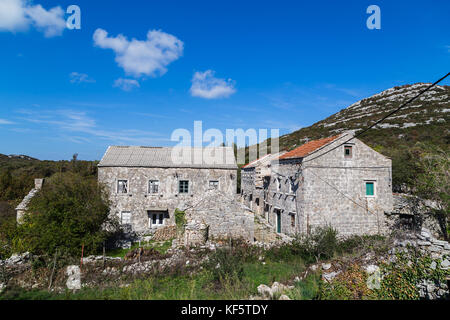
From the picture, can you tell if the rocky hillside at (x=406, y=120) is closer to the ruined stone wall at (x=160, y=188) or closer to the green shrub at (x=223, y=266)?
the ruined stone wall at (x=160, y=188)

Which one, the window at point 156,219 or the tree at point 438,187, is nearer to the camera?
the tree at point 438,187

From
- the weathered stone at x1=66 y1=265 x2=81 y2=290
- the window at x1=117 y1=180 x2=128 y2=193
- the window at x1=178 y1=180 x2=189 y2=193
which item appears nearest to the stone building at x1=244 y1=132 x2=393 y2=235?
the window at x1=178 y1=180 x2=189 y2=193

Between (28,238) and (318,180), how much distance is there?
17273mm

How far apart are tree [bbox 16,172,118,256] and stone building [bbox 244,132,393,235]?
12.9 metres

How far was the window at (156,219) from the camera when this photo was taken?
2183 centimetres

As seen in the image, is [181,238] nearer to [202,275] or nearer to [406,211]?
[202,275]

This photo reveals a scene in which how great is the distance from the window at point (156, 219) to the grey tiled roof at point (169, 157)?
14.8 ft

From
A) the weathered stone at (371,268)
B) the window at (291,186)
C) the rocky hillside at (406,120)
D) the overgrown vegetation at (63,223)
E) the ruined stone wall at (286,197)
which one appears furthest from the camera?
the rocky hillside at (406,120)

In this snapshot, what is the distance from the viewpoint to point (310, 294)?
7289 mm

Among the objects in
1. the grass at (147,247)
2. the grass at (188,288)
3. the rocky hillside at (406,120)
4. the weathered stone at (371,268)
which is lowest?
the grass at (147,247)

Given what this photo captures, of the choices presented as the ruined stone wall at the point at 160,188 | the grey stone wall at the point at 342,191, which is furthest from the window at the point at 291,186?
the ruined stone wall at the point at 160,188

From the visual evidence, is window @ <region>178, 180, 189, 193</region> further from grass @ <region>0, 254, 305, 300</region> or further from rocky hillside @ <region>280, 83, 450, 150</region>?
rocky hillside @ <region>280, 83, 450, 150</region>

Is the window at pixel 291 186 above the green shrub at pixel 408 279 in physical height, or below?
above

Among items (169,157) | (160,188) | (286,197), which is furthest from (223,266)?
(169,157)
